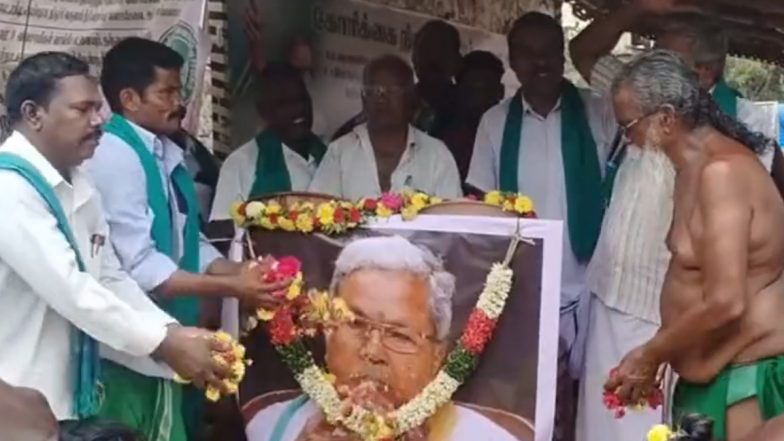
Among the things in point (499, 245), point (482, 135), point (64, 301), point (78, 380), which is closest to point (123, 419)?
point (78, 380)

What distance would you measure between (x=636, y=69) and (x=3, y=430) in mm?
2662

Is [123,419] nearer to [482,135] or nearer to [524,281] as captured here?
[524,281]

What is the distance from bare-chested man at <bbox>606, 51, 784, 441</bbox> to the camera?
13.2 ft

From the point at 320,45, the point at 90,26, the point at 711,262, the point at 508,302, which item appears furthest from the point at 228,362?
the point at 320,45

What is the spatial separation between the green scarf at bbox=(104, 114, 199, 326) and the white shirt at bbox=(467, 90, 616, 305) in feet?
4.43

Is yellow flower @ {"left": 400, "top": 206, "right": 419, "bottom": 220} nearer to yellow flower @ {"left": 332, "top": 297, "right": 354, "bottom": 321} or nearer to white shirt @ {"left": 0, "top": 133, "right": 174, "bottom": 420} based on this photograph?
yellow flower @ {"left": 332, "top": 297, "right": 354, "bottom": 321}

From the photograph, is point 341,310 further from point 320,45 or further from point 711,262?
point 320,45

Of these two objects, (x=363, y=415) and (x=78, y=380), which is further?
(x=363, y=415)

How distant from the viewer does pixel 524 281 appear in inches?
184

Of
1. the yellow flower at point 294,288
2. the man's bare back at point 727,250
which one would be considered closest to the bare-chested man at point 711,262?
the man's bare back at point 727,250

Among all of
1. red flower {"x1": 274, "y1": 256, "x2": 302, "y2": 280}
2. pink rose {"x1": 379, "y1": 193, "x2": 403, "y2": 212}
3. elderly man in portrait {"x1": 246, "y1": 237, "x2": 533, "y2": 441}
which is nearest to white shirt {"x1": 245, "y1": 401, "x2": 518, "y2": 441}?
elderly man in portrait {"x1": 246, "y1": 237, "x2": 533, "y2": 441}

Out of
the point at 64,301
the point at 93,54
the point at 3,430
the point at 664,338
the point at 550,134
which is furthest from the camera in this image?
the point at 93,54

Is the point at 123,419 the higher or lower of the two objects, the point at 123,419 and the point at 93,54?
the lower

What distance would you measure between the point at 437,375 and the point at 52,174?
4.93 ft
